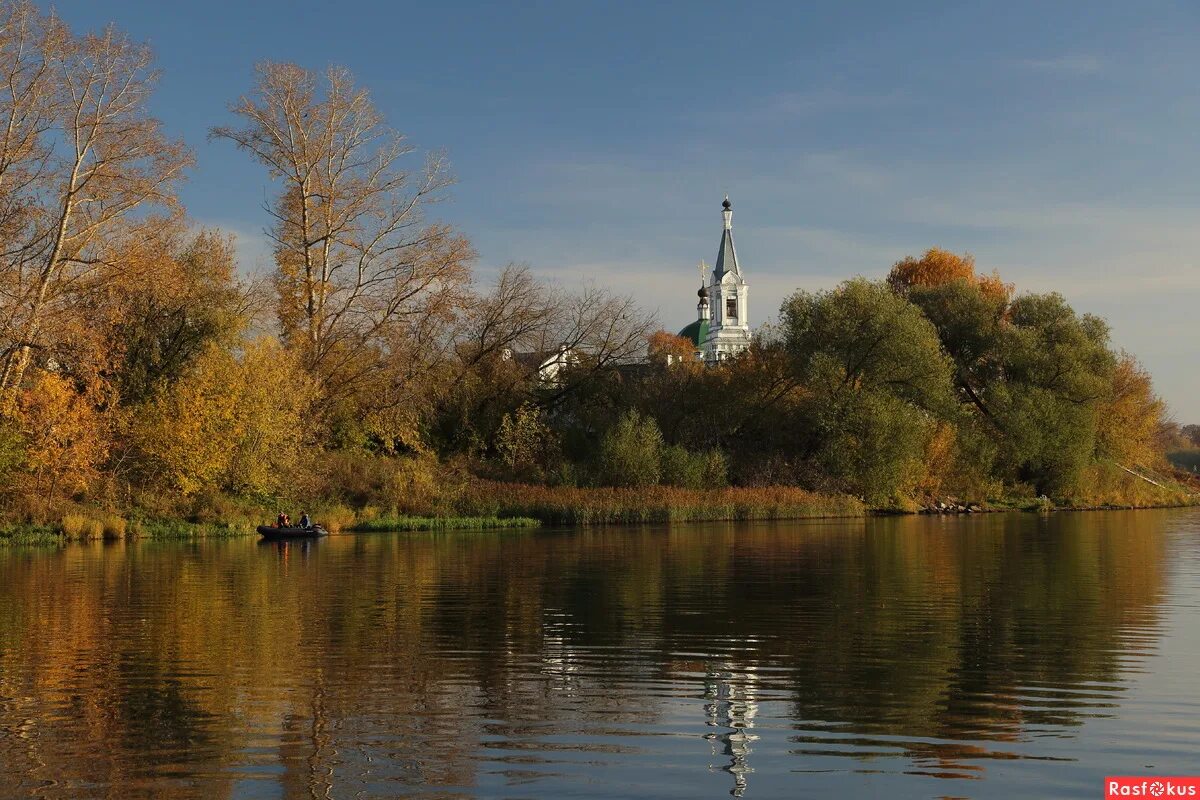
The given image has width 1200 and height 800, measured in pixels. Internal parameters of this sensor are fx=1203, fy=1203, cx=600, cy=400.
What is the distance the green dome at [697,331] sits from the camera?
13025cm

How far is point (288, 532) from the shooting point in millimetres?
35438

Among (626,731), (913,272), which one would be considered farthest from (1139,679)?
(913,272)

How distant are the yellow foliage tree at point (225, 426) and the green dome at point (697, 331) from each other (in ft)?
291

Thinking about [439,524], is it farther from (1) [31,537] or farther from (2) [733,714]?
(2) [733,714]

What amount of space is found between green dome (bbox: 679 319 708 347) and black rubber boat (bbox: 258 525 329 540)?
94.9 meters

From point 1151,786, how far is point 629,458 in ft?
132

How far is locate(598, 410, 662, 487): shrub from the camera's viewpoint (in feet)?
158

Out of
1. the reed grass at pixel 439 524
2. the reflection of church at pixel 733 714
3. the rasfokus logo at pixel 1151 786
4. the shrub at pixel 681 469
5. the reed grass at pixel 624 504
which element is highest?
the shrub at pixel 681 469

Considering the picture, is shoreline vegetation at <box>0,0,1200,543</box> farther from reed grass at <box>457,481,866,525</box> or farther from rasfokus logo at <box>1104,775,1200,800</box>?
rasfokus logo at <box>1104,775,1200,800</box>

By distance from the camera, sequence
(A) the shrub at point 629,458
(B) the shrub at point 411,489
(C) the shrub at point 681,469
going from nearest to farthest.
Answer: (B) the shrub at point 411,489 < (A) the shrub at point 629,458 < (C) the shrub at point 681,469

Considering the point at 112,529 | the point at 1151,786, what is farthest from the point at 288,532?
the point at 1151,786

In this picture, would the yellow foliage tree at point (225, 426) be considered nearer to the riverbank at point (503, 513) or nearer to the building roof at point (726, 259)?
the riverbank at point (503, 513)

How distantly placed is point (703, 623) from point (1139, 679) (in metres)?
5.74

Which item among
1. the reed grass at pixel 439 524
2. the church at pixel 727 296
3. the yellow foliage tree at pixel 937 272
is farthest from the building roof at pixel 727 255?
the reed grass at pixel 439 524
